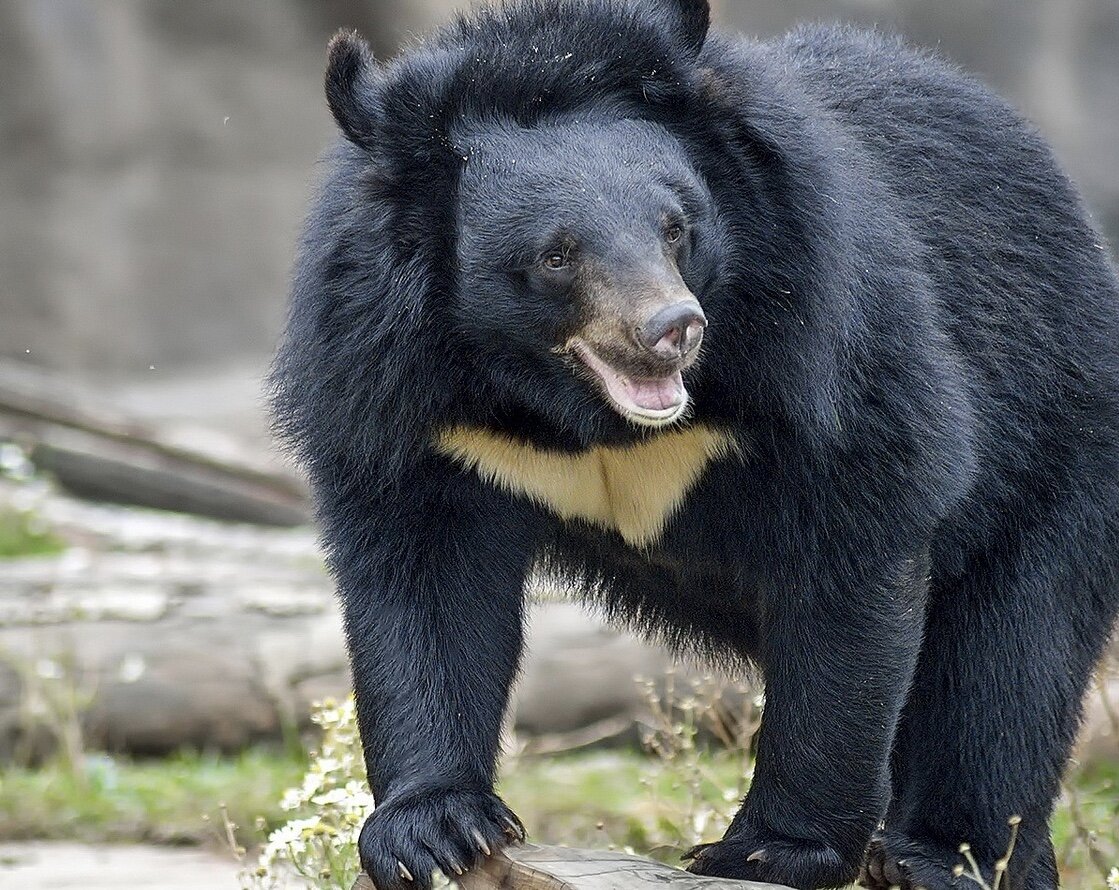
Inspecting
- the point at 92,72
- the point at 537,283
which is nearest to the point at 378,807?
the point at 537,283

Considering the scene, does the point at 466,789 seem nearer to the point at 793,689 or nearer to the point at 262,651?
the point at 793,689

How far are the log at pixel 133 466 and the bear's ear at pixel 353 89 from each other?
558 centimetres

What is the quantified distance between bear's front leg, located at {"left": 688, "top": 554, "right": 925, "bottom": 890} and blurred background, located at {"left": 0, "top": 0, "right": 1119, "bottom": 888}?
0.82m

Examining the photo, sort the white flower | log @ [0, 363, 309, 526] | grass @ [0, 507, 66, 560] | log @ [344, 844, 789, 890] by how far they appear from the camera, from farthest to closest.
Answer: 1. log @ [0, 363, 309, 526]
2. grass @ [0, 507, 66, 560]
3. the white flower
4. log @ [344, 844, 789, 890]

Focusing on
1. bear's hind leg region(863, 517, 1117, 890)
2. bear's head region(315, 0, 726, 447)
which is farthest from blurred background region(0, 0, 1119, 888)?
bear's head region(315, 0, 726, 447)

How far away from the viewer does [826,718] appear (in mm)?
3658

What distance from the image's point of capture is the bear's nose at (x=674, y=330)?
10.0ft

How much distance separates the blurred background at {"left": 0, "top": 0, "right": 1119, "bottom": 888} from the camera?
5992mm

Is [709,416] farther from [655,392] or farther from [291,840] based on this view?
[291,840]

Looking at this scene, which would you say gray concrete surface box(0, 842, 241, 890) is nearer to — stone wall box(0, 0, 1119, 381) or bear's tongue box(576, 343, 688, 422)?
bear's tongue box(576, 343, 688, 422)

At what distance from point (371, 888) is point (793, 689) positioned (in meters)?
0.96

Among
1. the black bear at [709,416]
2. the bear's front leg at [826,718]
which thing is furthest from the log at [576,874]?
the bear's front leg at [826,718]

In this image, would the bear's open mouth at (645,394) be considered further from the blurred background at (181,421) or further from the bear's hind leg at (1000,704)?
the bear's hind leg at (1000,704)

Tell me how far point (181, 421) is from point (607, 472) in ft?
30.4
